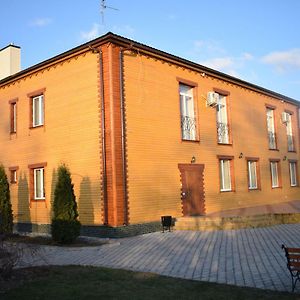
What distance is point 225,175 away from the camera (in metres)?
20.3

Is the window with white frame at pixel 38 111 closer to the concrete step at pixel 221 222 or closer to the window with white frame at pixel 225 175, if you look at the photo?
the concrete step at pixel 221 222

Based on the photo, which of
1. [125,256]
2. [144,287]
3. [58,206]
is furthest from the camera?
[58,206]

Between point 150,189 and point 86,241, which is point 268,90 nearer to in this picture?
point 150,189

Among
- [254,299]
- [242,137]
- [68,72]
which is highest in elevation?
[68,72]

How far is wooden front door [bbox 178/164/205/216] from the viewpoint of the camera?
16.9m

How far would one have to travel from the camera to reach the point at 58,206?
43.0 feet

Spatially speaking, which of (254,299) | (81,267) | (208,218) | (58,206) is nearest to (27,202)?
(58,206)

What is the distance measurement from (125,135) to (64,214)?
345 centimetres

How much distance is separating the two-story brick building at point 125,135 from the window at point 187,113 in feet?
0.15

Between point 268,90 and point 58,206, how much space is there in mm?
16090

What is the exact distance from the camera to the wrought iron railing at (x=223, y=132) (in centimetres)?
2014

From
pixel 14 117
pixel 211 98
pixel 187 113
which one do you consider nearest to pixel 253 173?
pixel 211 98

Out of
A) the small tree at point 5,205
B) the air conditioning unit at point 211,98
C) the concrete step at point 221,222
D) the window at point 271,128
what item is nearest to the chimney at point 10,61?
the small tree at point 5,205

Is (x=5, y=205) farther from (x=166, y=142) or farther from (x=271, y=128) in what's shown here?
(x=271, y=128)
